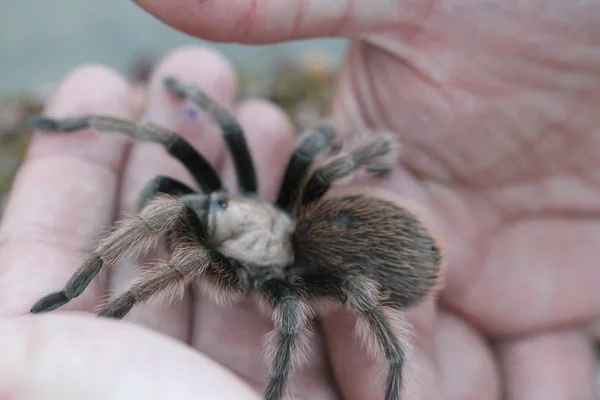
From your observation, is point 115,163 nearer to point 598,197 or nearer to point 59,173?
point 59,173

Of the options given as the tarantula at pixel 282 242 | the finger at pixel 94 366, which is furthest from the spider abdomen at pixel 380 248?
the finger at pixel 94 366

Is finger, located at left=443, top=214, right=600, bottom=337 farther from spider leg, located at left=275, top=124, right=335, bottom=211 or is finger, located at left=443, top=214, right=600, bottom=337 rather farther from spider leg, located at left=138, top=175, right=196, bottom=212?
spider leg, located at left=138, top=175, right=196, bottom=212

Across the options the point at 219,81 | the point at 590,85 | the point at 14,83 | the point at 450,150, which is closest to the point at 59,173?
the point at 219,81

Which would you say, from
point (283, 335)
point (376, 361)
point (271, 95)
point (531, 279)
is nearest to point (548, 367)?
point (531, 279)

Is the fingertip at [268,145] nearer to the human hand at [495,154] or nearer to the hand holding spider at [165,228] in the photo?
the hand holding spider at [165,228]

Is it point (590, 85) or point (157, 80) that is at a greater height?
point (590, 85)

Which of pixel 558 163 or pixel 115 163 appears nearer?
pixel 115 163

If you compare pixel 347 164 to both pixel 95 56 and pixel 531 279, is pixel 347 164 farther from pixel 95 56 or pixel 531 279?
pixel 95 56

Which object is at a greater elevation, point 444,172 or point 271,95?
point 444,172
